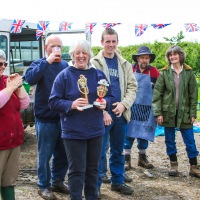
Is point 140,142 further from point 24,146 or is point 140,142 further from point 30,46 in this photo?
point 30,46

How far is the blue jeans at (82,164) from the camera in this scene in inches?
123

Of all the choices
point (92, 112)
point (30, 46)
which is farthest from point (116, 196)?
point (30, 46)

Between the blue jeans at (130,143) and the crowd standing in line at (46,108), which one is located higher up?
the crowd standing in line at (46,108)

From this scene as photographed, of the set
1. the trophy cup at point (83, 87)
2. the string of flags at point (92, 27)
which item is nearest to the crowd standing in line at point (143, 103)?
the trophy cup at point (83, 87)

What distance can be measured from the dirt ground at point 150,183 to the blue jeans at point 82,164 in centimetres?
71

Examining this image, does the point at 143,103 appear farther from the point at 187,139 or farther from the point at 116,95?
the point at 116,95

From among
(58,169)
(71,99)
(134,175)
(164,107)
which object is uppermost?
(71,99)

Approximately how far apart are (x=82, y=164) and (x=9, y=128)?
69 cm

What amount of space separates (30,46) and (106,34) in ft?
16.7

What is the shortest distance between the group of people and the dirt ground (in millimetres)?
121

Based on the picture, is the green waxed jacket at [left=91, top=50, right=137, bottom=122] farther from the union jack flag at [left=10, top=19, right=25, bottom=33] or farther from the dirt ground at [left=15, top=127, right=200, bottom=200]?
the union jack flag at [left=10, top=19, right=25, bottom=33]

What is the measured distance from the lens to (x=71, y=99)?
124 inches

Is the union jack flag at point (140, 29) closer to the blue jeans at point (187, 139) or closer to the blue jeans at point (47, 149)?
the blue jeans at point (187, 139)

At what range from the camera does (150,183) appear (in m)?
4.53
